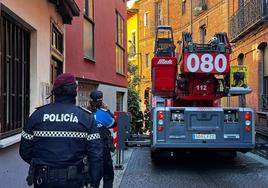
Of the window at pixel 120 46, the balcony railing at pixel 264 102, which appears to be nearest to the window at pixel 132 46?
the window at pixel 120 46

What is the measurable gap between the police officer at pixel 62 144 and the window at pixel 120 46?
16.4 metres

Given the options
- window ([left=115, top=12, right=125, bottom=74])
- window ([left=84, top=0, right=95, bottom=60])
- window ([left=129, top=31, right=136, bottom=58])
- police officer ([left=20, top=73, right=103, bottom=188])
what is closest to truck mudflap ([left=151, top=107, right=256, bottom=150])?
window ([left=84, top=0, right=95, bottom=60])

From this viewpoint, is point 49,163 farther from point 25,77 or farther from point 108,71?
point 108,71

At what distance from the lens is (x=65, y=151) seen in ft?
14.7

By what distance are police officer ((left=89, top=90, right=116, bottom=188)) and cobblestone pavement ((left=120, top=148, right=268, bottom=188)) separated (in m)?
1.91

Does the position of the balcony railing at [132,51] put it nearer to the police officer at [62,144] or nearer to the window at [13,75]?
the window at [13,75]

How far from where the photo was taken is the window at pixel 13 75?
6.49 metres

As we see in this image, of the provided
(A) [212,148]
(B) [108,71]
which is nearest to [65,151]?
(A) [212,148]

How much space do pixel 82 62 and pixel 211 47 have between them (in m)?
3.86

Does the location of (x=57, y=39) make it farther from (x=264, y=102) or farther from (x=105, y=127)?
(x=264, y=102)

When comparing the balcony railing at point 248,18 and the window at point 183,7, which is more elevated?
the window at point 183,7

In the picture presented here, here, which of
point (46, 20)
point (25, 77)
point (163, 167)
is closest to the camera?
point (25, 77)

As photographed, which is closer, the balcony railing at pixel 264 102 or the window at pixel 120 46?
the balcony railing at pixel 264 102

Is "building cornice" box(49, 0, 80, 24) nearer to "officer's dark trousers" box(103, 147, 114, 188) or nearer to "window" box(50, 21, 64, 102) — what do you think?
"window" box(50, 21, 64, 102)
